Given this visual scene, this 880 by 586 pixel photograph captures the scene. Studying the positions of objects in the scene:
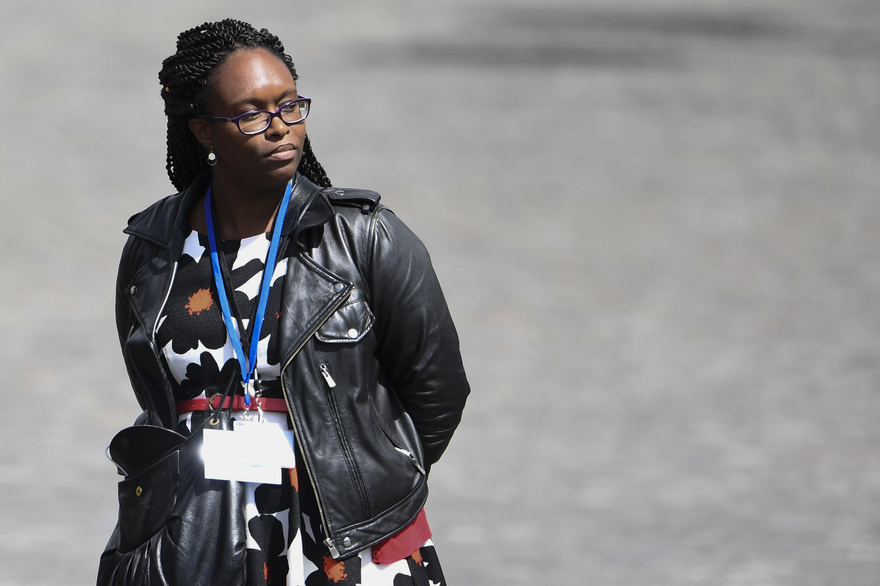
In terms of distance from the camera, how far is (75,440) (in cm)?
689

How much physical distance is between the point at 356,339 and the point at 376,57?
16100 millimetres

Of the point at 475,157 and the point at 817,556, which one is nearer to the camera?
the point at 817,556

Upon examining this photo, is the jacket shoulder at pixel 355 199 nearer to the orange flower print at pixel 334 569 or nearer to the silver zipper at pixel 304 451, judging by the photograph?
the silver zipper at pixel 304 451

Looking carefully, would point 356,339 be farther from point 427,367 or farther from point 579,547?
point 579,547

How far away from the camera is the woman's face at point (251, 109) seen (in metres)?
2.61

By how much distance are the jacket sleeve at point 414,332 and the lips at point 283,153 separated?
0.22 meters

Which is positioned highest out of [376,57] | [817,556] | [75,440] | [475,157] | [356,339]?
Answer: [376,57]

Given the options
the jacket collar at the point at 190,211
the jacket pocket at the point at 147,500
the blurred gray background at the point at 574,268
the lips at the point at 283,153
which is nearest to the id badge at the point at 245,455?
the jacket pocket at the point at 147,500

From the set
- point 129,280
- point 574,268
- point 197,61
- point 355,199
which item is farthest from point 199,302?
point 574,268

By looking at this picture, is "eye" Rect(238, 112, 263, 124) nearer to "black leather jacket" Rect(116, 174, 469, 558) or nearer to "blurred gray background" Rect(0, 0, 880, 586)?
"black leather jacket" Rect(116, 174, 469, 558)

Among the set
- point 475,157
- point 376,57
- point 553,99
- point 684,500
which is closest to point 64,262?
point 475,157

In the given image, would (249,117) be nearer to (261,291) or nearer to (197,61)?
(197,61)

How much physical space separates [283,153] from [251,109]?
0.11 metres

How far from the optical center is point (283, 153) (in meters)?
2.62
